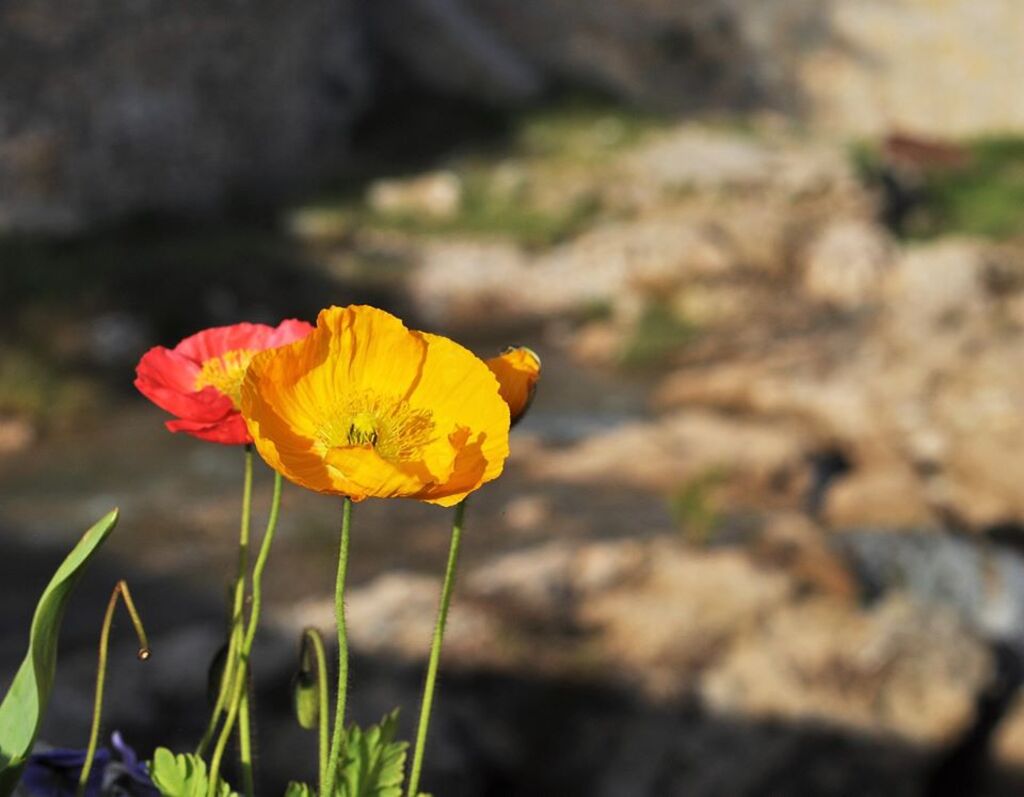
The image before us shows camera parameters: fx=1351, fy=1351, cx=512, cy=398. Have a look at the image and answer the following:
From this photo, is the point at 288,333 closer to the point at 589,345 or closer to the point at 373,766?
the point at 373,766

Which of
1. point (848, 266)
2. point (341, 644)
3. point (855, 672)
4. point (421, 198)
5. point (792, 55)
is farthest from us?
point (792, 55)

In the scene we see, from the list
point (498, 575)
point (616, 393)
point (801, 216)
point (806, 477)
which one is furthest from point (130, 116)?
point (498, 575)

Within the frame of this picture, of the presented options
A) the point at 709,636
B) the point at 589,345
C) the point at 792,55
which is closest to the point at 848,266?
the point at 589,345

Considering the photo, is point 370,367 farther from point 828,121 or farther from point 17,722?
point 828,121

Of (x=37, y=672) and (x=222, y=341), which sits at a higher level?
(x=222, y=341)

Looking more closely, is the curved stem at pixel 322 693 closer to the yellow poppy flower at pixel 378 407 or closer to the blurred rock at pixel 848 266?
the yellow poppy flower at pixel 378 407

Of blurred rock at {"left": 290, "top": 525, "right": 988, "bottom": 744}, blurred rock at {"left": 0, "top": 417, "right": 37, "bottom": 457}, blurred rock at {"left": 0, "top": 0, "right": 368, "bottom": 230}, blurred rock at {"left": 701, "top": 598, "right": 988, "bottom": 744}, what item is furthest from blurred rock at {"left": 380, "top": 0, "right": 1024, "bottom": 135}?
blurred rock at {"left": 701, "top": 598, "right": 988, "bottom": 744}

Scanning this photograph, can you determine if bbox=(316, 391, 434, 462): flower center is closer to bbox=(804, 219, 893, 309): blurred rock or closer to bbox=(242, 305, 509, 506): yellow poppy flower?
bbox=(242, 305, 509, 506): yellow poppy flower

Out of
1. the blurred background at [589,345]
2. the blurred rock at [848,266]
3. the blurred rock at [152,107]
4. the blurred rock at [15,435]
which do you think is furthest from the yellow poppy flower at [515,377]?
the blurred rock at [152,107]
